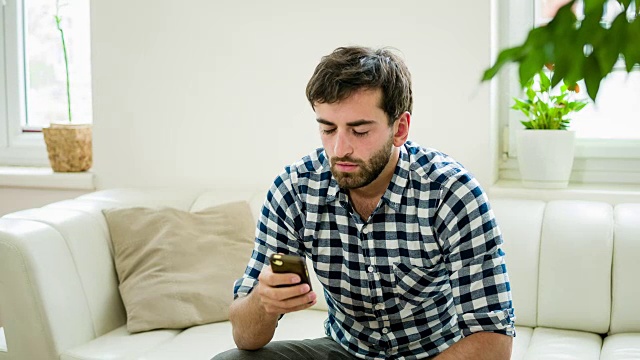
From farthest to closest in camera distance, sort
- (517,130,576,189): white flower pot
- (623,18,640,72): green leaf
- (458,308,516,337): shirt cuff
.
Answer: (517,130,576,189): white flower pot
(458,308,516,337): shirt cuff
(623,18,640,72): green leaf

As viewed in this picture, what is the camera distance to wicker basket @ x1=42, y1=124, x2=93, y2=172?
3.48 meters

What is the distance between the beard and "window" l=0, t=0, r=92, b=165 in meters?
2.20

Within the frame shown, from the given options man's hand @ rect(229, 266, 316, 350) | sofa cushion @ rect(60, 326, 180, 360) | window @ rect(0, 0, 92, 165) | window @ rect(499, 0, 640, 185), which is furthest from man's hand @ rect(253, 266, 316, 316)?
window @ rect(0, 0, 92, 165)

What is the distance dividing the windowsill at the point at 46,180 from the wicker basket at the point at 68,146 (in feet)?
0.14

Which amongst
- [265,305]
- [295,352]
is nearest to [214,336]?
[295,352]

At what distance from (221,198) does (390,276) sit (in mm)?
1265

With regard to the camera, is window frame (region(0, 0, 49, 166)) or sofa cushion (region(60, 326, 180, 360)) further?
window frame (region(0, 0, 49, 166))

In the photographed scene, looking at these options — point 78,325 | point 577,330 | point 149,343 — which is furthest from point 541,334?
point 78,325

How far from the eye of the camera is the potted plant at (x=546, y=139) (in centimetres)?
280

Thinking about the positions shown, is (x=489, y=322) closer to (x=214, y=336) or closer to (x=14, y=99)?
(x=214, y=336)

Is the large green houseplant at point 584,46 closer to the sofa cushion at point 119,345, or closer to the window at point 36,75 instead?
the sofa cushion at point 119,345

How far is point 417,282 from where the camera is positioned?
1.88m

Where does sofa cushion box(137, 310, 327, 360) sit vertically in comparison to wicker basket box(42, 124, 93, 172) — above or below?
below

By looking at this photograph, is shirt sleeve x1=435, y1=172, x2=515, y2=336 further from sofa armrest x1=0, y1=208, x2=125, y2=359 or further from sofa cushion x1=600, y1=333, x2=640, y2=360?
sofa armrest x1=0, y1=208, x2=125, y2=359
